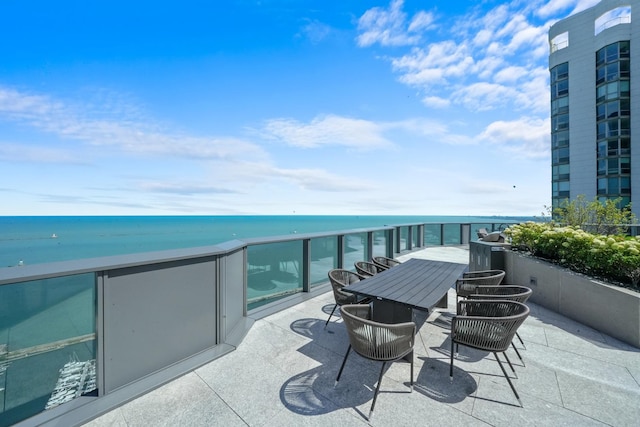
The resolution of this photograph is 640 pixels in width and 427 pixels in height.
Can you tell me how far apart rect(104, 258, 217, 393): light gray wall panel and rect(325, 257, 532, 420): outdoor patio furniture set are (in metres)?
1.54

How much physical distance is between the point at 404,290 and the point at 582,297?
294 cm

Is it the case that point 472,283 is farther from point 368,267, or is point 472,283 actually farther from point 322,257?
point 322,257

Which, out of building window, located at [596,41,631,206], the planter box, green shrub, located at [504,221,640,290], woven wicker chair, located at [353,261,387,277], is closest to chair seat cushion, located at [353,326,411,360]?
woven wicker chair, located at [353,261,387,277]

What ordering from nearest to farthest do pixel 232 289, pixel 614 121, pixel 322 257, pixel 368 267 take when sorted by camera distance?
pixel 232 289, pixel 368 267, pixel 322 257, pixel 614 121

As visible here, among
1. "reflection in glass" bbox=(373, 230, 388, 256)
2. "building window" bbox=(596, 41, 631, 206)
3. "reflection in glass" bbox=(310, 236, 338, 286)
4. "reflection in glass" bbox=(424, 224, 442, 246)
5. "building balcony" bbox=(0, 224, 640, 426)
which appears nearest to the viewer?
"building balcony" bbox=(0, 224, 640, 426)

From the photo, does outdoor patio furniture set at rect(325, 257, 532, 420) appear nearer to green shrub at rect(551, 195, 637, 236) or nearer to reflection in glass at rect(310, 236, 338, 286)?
reflection in glass at rect(310, 236, 338, 286)

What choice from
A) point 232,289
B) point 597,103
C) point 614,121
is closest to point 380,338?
point 232,289

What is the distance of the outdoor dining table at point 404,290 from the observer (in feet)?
8.44

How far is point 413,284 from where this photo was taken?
10.4ft

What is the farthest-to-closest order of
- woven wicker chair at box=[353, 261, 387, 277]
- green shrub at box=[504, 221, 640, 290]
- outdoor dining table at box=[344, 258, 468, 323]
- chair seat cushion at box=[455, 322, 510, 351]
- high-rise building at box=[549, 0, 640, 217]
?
high-rise building at box=[549, 0, 640, 217] → woven wicker chair at box=[353, 261, 387, 277] → green shrub at box=[504, 221, 640, 290] → outdoor dining table at box=[344, 258, 468, 323] → chair seat cushion at box=[455, 322, 510, 351]

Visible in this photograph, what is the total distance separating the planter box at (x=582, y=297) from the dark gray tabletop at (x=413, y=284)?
154cm

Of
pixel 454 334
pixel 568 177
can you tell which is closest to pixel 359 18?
pixel 454 334

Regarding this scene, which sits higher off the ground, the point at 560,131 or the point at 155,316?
the point at 560,131

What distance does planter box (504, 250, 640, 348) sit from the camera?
311 centimetres
